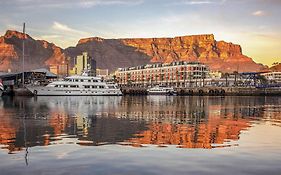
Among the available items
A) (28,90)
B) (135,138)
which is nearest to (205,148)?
(135,138)

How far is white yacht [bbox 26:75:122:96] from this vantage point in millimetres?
109125

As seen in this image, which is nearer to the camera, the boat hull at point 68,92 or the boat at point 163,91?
the boat hull at point 68,92

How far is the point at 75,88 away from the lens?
115438 millimetres

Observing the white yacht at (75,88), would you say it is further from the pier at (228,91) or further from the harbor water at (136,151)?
the harbor water at (136,151)

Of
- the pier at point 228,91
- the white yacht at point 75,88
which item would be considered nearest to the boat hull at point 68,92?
the white yacht at point 75,88

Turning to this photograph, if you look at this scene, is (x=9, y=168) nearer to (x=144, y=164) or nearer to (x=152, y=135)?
(x=144, y=164)

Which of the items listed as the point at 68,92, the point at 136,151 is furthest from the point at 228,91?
the point at 136,151

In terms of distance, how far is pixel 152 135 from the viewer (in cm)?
2086

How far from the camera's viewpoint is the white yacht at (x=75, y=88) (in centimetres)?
10912

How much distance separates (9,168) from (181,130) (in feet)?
44.0

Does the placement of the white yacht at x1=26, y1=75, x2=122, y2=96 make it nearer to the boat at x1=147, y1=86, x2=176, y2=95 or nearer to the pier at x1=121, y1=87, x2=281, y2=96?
the boat at x1=147, y1=86, x2=176, y2=95

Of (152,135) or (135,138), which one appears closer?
(135,138)

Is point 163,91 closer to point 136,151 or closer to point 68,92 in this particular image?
point 68,92

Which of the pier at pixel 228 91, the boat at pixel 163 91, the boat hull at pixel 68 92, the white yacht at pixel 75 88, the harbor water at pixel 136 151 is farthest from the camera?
the pier at pixel 228 91
